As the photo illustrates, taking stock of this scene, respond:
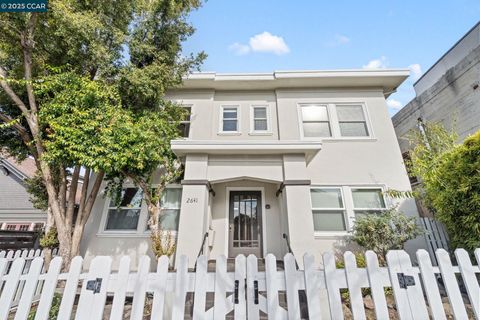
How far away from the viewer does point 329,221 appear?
23.0 ft

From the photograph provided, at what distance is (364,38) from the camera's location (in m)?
8.27

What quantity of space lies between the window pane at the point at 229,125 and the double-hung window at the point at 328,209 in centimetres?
401

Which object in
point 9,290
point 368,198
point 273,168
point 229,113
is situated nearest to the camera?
point 9,290

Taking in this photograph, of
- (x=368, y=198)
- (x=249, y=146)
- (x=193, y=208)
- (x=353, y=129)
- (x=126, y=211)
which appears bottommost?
(x=193, y=208)

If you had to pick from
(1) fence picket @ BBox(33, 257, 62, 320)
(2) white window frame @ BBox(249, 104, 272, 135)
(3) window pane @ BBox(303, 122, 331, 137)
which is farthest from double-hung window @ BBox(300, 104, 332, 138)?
(1) fence picket @ BBox(33, 257, 62, 320)

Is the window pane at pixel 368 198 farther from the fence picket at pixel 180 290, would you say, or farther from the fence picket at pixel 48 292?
the fence picket at pixel 48 292

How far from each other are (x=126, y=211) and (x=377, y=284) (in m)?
7.85

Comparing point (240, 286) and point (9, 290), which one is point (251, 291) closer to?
point (240, 286)

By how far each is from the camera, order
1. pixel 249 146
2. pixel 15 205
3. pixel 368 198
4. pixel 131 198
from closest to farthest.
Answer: pixel 249 146 < pixel 368 198 < pixel 131 198 < pixel 15 205

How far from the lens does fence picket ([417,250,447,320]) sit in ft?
7.00

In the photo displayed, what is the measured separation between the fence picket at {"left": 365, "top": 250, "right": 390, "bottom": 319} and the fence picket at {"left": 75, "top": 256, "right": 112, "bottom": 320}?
2816mm

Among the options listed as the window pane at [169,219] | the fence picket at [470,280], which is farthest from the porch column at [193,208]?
the fence picket at [470,280]

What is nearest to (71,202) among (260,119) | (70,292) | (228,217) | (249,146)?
(228,217)

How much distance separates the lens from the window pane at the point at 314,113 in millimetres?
8695
